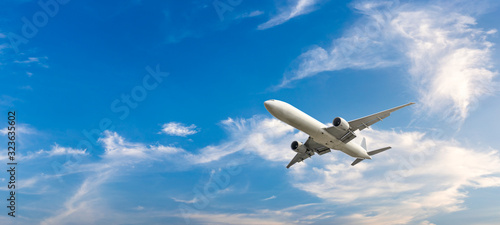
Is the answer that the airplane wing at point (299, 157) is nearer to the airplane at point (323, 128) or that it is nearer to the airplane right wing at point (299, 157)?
the airplane right wing at point (299, 157)

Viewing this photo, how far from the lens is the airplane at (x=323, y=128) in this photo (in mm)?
44031

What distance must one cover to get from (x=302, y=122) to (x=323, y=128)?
13.4ft

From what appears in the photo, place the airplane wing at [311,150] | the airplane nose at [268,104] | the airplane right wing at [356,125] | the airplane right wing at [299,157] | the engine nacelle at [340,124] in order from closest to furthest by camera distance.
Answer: the airplane nose at [268,104] → the engine nacelle at [340,124] → the airplane right wing at [356,125] → the airplane wing at [311,150] → the airplane right wing at [299,157]

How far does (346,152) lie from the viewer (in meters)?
54.3

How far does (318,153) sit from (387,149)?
38.8 feet

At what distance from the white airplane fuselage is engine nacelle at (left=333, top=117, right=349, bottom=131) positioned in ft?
5.38

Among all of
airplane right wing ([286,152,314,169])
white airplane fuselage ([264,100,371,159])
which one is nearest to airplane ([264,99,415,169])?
white airplane fuselage ([264,100,371,159])

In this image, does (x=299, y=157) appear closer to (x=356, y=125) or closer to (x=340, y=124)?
(x=356, y=125)

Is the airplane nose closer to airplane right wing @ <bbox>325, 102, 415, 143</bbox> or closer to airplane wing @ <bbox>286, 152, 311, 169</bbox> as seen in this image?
airplane right wing @ <bbox>325, 102, 415, 143</bbox>

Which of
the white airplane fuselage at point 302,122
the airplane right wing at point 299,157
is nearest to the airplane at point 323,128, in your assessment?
the white airplane fuselage at point 302,122

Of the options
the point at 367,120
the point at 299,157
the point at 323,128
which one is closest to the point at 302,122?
the point at 323,128

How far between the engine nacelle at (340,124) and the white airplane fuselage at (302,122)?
5.38 ft

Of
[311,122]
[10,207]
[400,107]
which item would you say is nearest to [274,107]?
[311,122]

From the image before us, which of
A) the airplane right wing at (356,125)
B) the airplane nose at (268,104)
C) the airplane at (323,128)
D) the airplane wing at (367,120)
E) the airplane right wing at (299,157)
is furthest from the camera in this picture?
the airplane right wing at (299,157)
